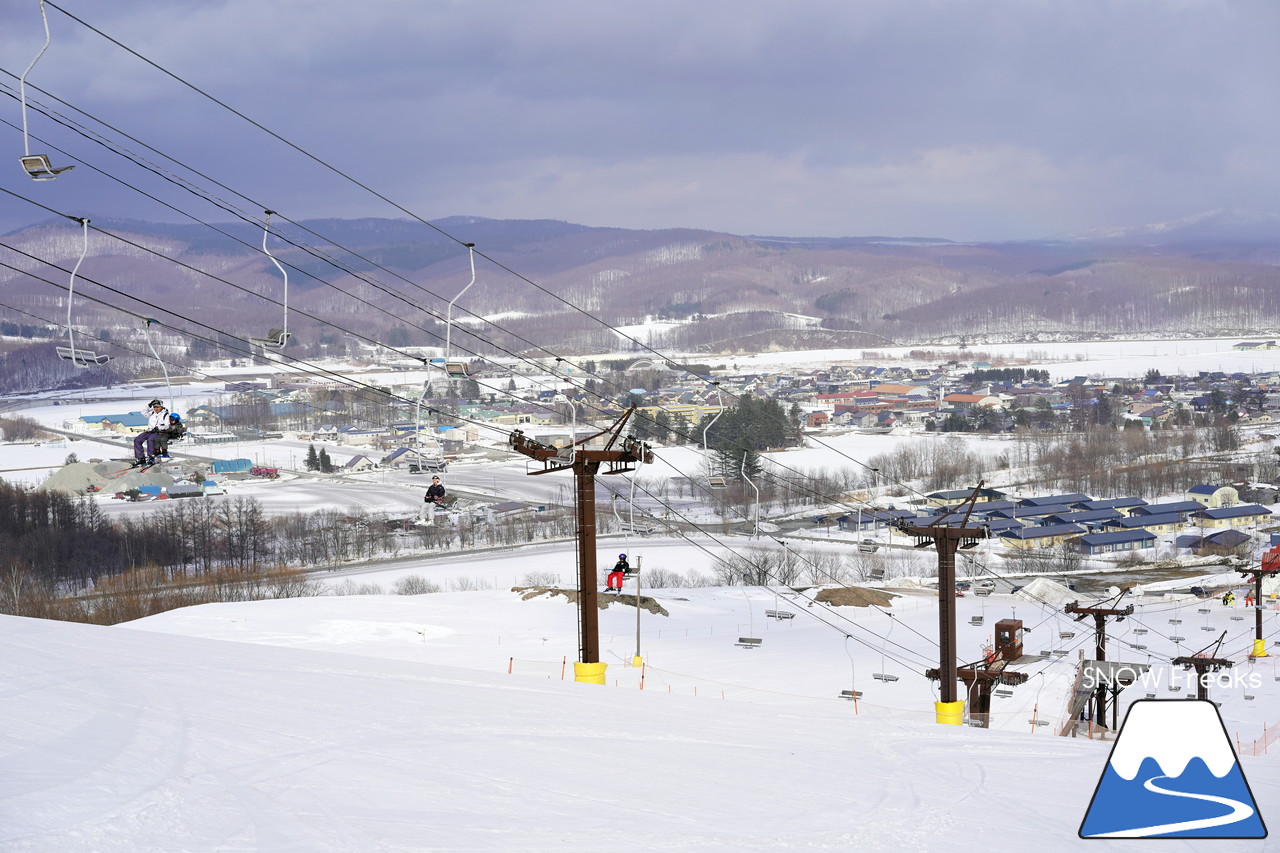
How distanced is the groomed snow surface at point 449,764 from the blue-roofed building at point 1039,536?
104ft

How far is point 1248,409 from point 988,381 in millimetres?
31065

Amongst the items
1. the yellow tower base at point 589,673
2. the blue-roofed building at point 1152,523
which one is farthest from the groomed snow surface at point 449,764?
the blue-roofed building at point 1152,523

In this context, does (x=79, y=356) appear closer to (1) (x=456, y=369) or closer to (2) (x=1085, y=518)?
(1) (x=456, y=369)

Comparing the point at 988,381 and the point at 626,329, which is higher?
the point at 626,329

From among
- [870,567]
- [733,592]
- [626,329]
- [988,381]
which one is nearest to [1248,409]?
[988,381]

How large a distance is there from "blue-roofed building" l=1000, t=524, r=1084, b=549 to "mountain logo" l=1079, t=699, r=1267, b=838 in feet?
128

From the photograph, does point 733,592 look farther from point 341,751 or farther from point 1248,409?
point 1248,409

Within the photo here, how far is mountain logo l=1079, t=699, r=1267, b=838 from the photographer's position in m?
3.20

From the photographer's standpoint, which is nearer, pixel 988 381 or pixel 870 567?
pixel 870 567

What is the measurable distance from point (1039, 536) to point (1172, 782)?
129 feet

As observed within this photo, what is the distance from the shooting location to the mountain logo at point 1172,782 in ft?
10.5

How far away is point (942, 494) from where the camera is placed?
163 feet

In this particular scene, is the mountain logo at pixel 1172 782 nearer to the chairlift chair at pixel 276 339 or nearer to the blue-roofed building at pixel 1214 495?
the chairlift chair at pixel 276 339

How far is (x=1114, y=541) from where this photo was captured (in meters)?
40.1
